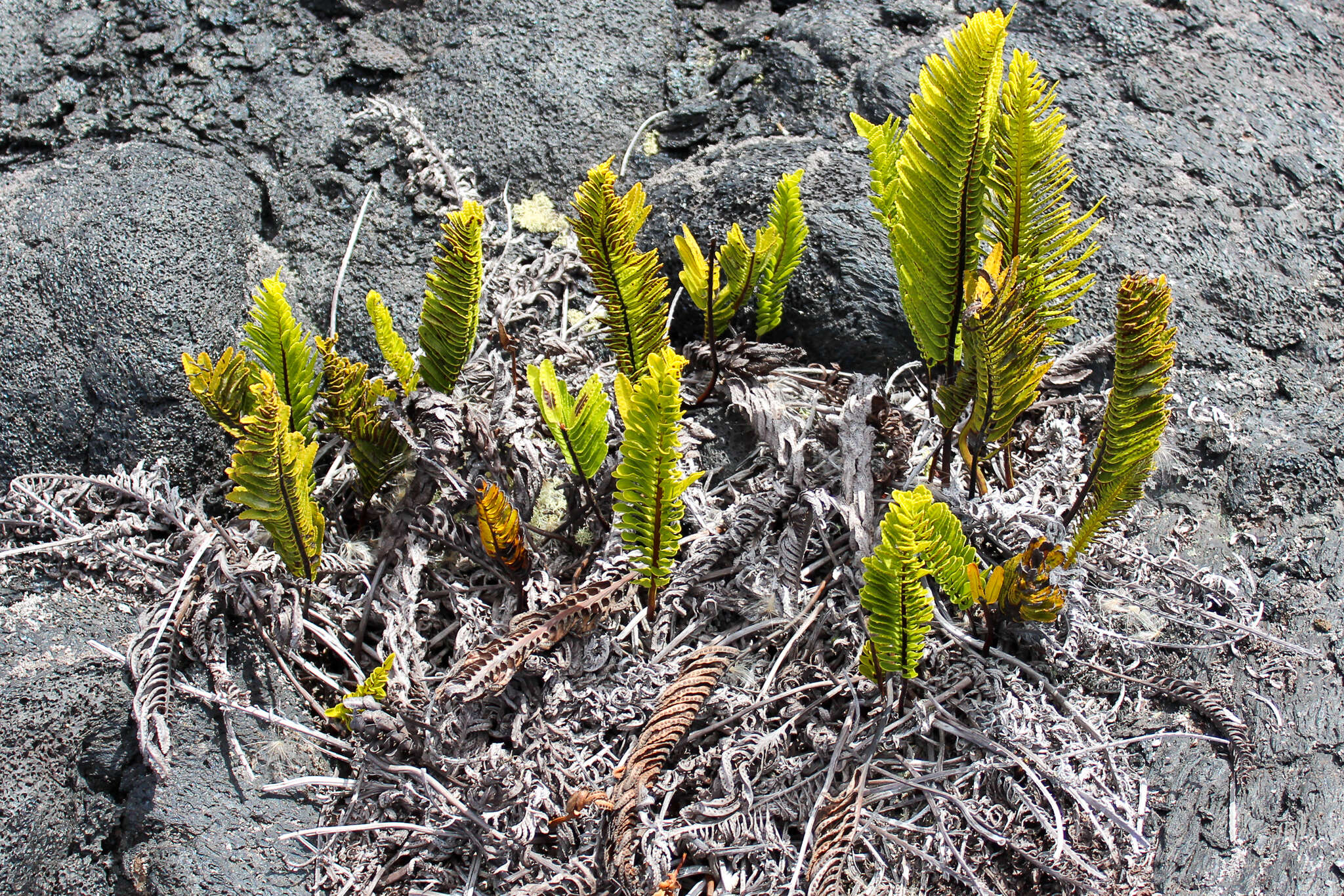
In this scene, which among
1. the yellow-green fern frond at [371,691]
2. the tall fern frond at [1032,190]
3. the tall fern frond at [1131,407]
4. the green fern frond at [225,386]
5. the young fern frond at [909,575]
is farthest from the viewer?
the green fern frond at [225,386]

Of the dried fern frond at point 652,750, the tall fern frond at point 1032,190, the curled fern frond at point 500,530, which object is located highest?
the tall fern frond at point 1032,190

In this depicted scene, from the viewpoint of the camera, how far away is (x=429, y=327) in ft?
8.23

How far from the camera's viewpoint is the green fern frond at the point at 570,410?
2217 millimetres

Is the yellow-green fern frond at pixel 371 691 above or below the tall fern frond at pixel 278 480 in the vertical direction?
below

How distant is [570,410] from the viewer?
2219 millimetres

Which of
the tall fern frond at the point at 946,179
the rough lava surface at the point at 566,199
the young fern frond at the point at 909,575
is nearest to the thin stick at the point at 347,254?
the rough lava surface at the point at 566,199

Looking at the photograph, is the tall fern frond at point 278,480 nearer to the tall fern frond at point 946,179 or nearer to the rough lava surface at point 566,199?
the rough lava surface at point 566,199

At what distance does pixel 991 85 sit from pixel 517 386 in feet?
4.62

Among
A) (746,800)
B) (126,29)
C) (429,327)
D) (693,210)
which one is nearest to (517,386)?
(429,327)

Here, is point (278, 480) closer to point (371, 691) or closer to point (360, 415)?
point (360, 415)

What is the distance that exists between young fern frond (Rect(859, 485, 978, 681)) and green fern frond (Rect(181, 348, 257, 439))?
1466mm

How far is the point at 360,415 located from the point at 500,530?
47 cm

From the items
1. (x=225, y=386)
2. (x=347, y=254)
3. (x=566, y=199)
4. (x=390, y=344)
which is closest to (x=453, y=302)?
(x=390, y=344)

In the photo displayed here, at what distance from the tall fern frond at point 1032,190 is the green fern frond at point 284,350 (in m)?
1.68
